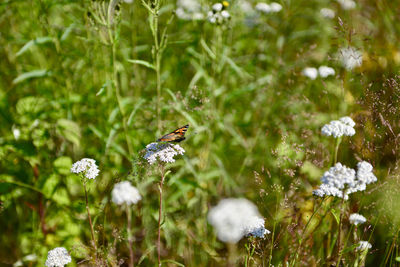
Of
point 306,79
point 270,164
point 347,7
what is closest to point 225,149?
point 270,164

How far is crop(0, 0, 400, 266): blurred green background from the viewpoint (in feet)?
6.13

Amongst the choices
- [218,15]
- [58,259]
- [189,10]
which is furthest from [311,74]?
[58,259]

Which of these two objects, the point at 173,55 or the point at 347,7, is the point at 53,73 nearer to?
the point at 173,55

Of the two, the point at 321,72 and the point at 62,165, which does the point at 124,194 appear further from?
the point at 321,72

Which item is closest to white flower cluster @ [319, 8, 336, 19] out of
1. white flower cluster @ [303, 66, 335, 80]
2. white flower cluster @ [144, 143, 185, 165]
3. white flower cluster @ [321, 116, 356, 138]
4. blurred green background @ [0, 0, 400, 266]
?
blurred green background @ [0, 0, 400, 266]

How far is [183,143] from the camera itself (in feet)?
7.17

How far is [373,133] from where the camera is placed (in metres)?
1.84

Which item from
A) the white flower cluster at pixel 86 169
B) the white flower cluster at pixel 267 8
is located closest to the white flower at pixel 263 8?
the white flower cluster at pixel 267 8

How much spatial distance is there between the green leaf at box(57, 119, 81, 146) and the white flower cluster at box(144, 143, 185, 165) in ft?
3.31

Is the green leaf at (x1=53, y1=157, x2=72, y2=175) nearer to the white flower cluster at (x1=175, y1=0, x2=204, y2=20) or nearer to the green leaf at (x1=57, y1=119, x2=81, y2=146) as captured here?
the green leaf at (x1=57, y1=119, x2=81, y2=146)

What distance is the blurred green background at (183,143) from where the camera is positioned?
187 cm

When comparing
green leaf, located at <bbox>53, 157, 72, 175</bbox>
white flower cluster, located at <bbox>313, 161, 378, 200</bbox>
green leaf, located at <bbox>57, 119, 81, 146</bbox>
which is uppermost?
white flower cluster, located at <bbox>313, 161, 378, 200</bbox>

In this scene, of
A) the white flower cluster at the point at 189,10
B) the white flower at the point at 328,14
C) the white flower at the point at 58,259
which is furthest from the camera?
the white flower at the point at 328,14

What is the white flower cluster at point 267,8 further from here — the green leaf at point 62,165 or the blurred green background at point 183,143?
the green leaf at point 62,165
